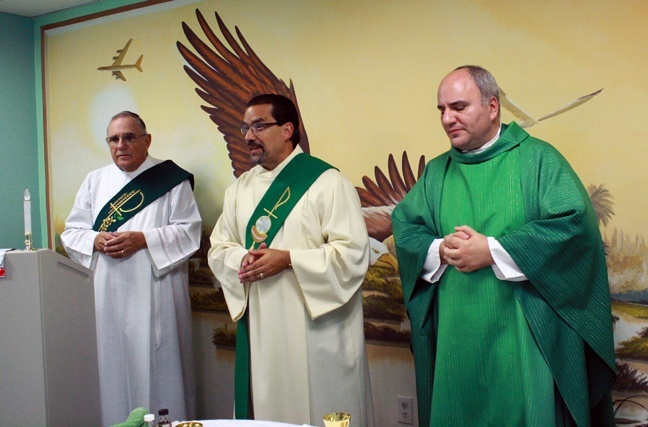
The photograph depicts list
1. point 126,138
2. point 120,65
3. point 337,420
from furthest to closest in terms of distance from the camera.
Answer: point 120,65, point 126,138, point 337,420

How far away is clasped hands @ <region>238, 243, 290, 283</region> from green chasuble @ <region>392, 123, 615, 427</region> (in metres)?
0.62

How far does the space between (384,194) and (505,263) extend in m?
1.39

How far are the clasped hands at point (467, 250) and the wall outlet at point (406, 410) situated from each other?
4.75 feet

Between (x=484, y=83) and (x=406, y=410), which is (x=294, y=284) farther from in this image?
(x=484, y=83)

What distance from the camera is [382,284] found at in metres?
4.20

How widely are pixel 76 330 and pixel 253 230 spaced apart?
966 millimetres

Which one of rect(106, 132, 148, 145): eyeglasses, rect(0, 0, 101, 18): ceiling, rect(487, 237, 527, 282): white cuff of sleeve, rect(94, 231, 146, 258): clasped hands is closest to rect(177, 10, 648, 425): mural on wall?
rect(106, 132, 148, 145): eyeglasses

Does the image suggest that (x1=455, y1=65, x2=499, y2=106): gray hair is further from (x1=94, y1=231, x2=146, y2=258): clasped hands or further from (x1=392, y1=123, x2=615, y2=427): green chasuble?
(x1=94, y1=231, x2=146, y2=258): clasped hands

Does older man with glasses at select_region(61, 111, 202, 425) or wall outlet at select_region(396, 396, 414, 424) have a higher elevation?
older man with glasses at select_region(61, 111, 202, 425)

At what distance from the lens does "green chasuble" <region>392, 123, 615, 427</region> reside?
281cm

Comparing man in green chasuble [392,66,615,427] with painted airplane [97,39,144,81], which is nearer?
man in green chasuble [392,66,615,427]

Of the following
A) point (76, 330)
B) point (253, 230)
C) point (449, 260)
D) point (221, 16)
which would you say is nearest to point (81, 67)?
point (221, 16)

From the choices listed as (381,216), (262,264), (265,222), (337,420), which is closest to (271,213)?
(265,222)

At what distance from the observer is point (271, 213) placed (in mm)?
3637
